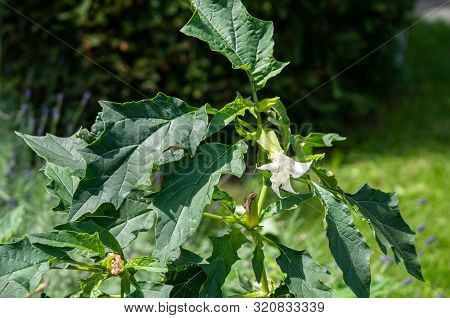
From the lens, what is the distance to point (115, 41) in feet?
14.7

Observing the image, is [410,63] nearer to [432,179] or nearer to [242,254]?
[432,179]

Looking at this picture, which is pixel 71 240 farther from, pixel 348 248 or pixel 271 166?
pixel 348 248

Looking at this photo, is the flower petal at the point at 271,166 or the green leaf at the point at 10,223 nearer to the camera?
the flower petal at the point at 271,166

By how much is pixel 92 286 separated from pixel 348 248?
507mm

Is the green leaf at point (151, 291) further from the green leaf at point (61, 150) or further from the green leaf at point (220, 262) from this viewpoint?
the green leaf at point (61, 150)

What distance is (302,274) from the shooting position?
129cm

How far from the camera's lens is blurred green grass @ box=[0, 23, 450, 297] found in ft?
9.16

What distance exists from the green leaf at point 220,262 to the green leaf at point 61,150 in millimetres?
319

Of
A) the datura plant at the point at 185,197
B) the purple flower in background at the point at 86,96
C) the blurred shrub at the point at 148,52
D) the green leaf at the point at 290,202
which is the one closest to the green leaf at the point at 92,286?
the datura plant at the point at 185,197

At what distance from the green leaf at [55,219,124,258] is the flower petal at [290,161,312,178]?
37cm

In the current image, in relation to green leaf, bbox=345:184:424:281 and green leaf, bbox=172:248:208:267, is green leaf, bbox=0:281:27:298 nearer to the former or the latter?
green leaf, bbox=172:248:208:267

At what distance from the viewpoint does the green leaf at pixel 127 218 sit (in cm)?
129

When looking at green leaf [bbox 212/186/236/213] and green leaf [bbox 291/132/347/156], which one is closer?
green leaf [bbox 212/186/236/213]

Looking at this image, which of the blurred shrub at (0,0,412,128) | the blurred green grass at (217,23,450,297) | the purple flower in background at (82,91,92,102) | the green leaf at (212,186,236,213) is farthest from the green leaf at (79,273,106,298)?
the blurred shrub at (0,0,412,128)
